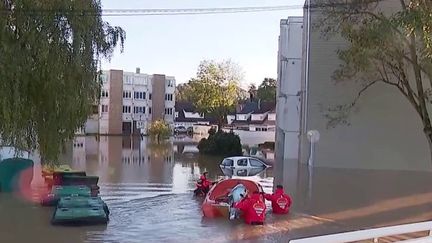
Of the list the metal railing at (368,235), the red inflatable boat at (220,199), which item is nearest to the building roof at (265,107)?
the red inflatable boat at (220,199)

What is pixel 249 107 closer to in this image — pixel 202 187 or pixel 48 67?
pixel 202 187

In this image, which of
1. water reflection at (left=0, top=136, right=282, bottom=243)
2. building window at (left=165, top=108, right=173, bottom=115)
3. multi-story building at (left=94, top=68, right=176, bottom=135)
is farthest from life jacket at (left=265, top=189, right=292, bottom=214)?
building window at (left=165, top=108, right=173, bottom=115)

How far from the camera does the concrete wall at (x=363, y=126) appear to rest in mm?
32719

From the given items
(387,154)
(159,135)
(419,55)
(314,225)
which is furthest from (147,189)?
(159,135)

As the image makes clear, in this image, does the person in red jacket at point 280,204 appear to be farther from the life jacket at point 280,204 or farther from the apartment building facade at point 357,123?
the apartment building facade at point 357,123

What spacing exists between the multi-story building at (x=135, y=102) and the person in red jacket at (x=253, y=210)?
55.9 meters

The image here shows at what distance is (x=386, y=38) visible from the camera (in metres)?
21.3

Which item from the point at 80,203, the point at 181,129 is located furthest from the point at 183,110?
the point at 80,203

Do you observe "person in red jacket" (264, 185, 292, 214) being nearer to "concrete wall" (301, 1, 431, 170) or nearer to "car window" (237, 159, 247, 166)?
"car window" (237, 159, 247, 166)

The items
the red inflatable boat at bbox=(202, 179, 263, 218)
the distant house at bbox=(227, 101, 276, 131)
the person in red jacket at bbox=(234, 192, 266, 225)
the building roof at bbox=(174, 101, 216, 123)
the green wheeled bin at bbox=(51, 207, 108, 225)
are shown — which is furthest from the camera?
the building roof at bbox=(174, 101, 216, 123)

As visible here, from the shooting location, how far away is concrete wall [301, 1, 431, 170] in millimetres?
32719

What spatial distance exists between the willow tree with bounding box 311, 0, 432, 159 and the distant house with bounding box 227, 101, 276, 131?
53.2 meters

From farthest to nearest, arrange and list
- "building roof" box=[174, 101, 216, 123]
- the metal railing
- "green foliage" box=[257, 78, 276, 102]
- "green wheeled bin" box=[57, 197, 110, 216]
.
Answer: "building roof" box=[174, 101, 216, 123] → "green foliage" box=[257, 78, 276, 102] → "green wheeled bin" box=[57, 197, 110, 216] → the metal railing

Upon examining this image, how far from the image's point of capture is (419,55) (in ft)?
73.5
